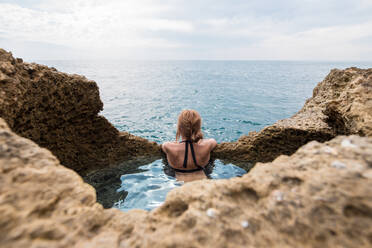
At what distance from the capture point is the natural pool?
131 inches

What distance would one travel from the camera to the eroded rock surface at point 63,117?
2.64 meters

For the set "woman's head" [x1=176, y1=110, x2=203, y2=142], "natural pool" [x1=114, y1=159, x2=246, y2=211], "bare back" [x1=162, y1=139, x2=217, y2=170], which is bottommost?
"natural pool" [x1=114, y1=159, x2=246, y2=211]

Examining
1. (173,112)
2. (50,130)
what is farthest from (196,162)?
(173,112)

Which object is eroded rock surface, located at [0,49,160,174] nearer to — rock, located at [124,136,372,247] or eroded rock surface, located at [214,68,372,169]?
eroded rock surface, located at [214,68,372,169]

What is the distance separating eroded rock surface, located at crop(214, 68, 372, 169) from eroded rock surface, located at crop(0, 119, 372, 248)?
46.5 inches

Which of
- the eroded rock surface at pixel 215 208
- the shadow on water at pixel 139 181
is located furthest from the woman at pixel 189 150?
the eroded rock surface at pixel 215 208

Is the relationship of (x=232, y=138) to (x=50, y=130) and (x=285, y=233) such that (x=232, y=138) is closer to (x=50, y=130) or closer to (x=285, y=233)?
(x=50, y=130)

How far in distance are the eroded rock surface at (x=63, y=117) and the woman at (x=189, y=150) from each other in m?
0.90

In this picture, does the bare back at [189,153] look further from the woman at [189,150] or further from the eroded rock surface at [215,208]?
the eroded rock surface at [215,208]

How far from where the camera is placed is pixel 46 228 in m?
1.18

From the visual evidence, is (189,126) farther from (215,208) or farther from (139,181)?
(215,208)

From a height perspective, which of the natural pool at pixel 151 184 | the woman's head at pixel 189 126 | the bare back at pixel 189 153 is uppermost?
the woman's head at pixel 189 126

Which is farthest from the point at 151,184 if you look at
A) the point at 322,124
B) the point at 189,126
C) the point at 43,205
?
the point at 322,124

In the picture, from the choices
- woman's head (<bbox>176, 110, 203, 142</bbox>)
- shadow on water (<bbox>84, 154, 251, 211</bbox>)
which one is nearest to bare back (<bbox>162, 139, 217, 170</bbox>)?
woman's head (<bbox>176, 110, 203, 142</bbox>)
